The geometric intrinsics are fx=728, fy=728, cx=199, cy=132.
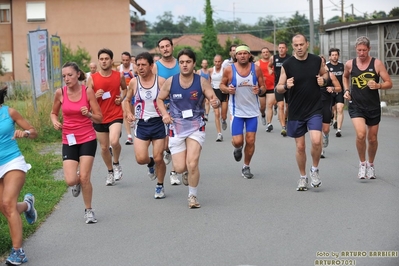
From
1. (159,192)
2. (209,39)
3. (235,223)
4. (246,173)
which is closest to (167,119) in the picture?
(159,192)

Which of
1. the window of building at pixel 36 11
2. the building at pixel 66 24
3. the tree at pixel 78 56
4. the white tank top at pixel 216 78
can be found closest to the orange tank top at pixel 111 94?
the white tank top at pixel 216 78

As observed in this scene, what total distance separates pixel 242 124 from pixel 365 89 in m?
1.98

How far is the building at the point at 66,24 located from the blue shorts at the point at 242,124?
1771 inches

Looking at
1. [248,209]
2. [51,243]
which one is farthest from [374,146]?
[51,243]

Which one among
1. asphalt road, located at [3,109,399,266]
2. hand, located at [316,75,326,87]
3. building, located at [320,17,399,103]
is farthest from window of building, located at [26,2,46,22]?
hand, located at [316,75,326,87]

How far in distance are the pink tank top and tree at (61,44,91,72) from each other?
3984cm

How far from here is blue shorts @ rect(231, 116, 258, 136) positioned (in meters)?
11.4

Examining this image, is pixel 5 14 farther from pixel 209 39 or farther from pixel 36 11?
pixel 209 39

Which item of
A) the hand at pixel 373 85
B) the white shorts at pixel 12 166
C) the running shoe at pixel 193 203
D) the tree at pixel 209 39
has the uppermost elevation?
the tree at pixel 209 39

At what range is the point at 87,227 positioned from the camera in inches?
328

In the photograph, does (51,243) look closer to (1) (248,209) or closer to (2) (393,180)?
(1) (248,209)

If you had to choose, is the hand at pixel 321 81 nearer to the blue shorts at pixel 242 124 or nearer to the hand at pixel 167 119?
the blue shorts at pixel 242 124

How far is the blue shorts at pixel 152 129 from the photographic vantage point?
393 inches

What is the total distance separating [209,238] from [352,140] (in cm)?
936
